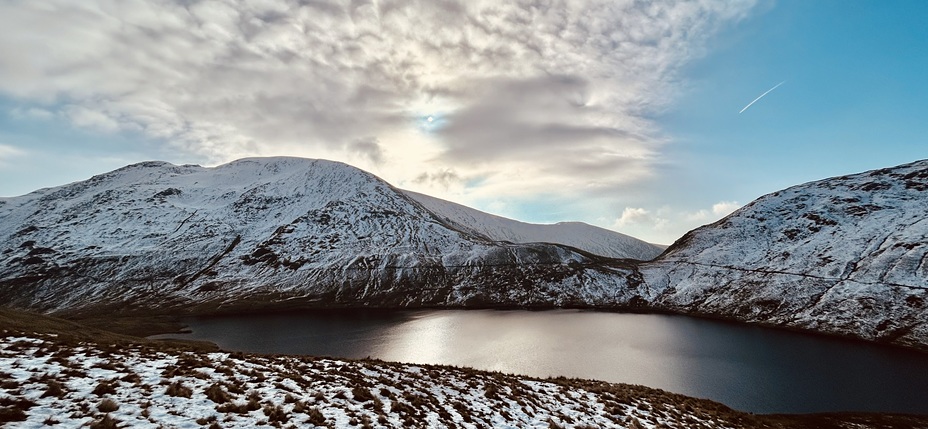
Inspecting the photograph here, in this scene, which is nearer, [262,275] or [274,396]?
[274,396]

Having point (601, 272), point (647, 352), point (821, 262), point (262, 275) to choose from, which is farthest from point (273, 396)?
point (262, 275)

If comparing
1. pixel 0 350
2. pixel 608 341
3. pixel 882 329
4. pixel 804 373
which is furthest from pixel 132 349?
pixel 882 329

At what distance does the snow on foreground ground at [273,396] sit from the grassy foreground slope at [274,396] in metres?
0.05

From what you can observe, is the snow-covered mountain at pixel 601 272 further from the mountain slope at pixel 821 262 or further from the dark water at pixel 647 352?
the dark water at pixel 647 352

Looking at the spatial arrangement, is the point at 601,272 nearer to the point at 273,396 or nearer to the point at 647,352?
the point at 647,352

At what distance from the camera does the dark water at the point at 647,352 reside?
1797 inches

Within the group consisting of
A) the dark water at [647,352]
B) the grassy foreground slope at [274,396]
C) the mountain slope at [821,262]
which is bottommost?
the dark water at [647,352]

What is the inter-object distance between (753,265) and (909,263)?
39079 mm

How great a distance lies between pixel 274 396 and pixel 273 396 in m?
0.04

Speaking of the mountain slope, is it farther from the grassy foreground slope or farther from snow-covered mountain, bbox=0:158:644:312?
the grassy foreground slope

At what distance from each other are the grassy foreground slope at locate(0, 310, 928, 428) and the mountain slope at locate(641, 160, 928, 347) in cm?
9565

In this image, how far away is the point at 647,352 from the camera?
2552 inches

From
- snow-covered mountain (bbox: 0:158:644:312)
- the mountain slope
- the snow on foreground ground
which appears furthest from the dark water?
snow-covered mountain (bbox: 0:158:644:312)

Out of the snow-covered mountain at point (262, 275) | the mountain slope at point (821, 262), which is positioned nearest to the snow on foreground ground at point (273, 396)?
the mountain slope at point (821, 262)
